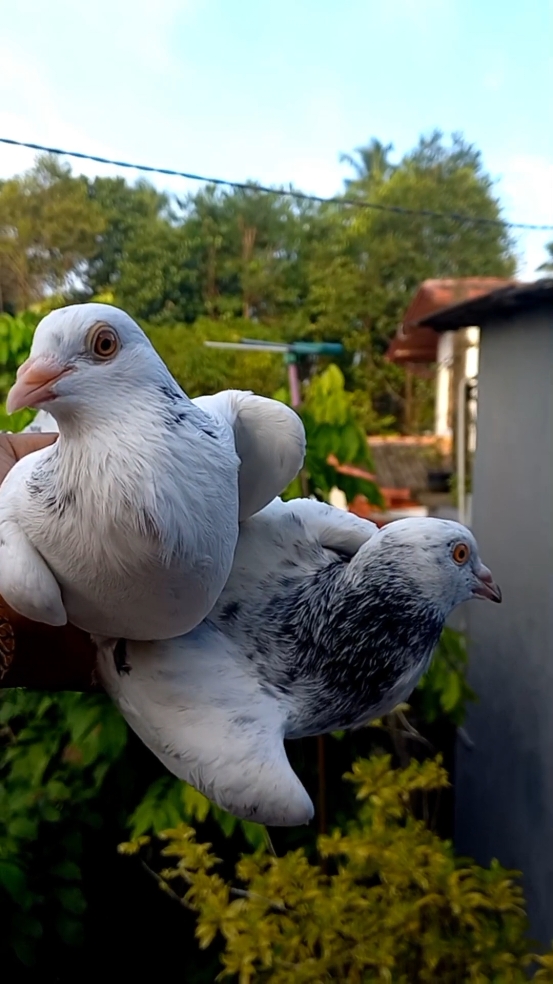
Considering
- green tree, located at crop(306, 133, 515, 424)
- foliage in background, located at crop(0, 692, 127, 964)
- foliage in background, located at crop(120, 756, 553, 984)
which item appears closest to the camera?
foliage in background, located at crop(120, 756, 553, 984)

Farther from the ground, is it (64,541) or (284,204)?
(284,204)

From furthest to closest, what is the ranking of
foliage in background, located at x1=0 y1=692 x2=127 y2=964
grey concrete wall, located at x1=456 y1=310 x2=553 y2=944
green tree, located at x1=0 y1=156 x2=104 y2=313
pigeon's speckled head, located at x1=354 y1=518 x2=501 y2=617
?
green tree, located at x1=0 y1=156 x2=104 y2=313
grey concrete wall, located at x1=456 y1=310 x2=553 y2=944
foliage in background, located at x1=0 y1=692 x2=127 y2=964
pigeon's speckled head, located at x1=354 y1=518 x2=501 y2=617

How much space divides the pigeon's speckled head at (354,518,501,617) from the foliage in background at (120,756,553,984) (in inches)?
16.0

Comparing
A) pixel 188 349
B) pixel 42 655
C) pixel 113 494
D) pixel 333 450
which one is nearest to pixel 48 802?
pixel 333 450

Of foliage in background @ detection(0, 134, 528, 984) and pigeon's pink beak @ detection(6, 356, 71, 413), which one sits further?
foliage in background @ detection(0, 134, 528, 984)

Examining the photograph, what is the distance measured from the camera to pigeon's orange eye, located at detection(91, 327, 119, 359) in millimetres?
273

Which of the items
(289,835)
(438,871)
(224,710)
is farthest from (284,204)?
(224,710)

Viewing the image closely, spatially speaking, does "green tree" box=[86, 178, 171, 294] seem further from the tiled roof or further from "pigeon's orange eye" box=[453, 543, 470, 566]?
"pigeon's orange eye" box=[453, 543, 470, 566]

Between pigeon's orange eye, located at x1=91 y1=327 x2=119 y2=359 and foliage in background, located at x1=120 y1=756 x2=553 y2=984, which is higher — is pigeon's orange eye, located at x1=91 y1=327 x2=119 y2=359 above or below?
above

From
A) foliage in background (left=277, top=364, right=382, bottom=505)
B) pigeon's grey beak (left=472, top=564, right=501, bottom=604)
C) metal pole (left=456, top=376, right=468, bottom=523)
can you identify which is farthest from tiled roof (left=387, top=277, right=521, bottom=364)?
pigeon's grey beak (left=472, top=564, right=501, bottom=604)

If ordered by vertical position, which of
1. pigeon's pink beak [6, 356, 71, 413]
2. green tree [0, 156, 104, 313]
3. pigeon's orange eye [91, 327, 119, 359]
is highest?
green tree [0, 156, 104, 313]

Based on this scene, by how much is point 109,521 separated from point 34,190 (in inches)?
46.7

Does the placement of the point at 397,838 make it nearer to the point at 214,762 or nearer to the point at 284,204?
the point at 214,762

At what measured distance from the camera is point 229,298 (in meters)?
1.69
